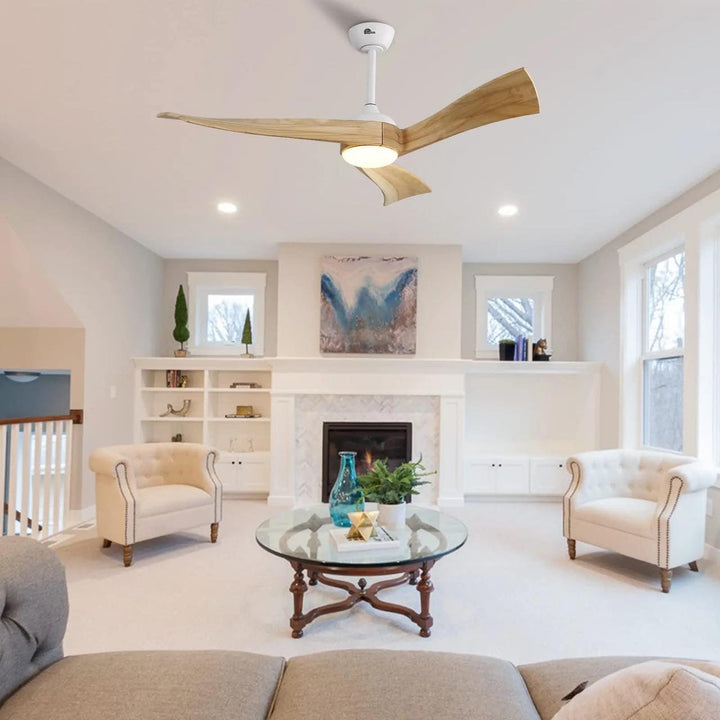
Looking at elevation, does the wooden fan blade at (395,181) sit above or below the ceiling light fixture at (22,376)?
above

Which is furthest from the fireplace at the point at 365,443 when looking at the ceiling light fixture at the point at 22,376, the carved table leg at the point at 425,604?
the ceiling light fixture at the point at 22,376

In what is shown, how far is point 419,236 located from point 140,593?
12.5 ft

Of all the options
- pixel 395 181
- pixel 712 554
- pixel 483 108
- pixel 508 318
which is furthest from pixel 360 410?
pixel 483 108

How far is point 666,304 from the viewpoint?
4457 millimetres

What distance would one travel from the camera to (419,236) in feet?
16.9

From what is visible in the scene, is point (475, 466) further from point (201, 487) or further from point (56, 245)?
point (56, 245)

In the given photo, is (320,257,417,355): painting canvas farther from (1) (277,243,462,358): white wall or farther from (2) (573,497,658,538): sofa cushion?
(2) (573,497,658,538): sofa cushion

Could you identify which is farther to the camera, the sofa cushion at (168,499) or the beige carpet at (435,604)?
the sofa cushion at (168,499)

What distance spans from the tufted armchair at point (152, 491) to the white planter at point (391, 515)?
5.43 ft

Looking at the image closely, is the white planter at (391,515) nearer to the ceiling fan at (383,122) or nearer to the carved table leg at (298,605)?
the carved table leg at (298,605)

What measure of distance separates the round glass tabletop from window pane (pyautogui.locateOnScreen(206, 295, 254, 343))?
3.24 m

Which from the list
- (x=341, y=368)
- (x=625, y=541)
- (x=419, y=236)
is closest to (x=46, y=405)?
(x=341, y=368)

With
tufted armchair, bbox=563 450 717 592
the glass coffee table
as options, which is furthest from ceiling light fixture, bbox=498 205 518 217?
the glass coffee table

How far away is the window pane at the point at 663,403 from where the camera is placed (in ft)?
13.9
